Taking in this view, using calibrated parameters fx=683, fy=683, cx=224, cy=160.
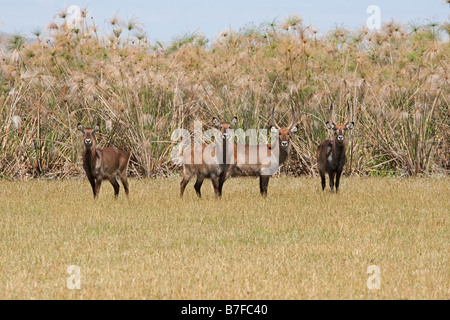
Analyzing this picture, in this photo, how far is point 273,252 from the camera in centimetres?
674

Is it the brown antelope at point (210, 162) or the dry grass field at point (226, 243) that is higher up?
the brown antelope at point (210, 162)

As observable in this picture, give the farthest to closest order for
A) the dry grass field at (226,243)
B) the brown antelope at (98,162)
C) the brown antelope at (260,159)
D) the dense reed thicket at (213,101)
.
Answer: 1. the dense reed thicket at (213,101)
2. the brown antelope at (260,159)
3. the brown antelope at (98,162)
4. the dry grass field at (226,243)

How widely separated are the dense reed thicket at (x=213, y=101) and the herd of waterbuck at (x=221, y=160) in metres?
2.32

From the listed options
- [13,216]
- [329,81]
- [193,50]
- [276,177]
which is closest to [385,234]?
[13,216]

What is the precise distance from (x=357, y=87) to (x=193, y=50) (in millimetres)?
4068

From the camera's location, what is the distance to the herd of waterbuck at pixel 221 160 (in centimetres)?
1076

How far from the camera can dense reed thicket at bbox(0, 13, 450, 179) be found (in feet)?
46.9

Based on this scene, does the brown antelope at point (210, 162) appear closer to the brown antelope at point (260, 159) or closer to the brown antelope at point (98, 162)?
the brown antelope at point (260, 159)

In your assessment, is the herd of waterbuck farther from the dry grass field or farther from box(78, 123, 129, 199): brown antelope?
the dry grass field

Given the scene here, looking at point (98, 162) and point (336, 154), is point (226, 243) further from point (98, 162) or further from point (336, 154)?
point (336, 154)

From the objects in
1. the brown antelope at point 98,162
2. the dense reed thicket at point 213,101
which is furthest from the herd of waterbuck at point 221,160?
the dense reed thicket at point 213,101

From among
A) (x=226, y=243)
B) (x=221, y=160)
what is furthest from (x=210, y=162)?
(x=226, y=243)

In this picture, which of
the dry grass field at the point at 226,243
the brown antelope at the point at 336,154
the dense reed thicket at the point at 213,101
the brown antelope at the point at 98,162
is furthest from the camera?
the dense reed thicket at the point at 213,101

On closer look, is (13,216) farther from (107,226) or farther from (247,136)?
(247,136)
